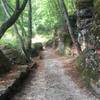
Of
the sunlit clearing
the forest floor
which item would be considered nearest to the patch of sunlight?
the sunlit clearing

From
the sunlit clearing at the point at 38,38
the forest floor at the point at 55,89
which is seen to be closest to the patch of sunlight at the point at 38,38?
the sunlit clearing at the point at 38,38

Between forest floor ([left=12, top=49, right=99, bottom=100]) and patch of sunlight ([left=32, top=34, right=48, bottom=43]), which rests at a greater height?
forest floor ([left=12, top=49, right=99, bottom=100])

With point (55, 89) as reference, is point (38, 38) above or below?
below

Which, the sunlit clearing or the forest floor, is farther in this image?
the sunlit clearing

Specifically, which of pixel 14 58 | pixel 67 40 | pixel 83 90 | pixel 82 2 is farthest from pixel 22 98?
pixel 67 40

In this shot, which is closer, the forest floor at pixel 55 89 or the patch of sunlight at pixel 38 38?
the forest floor at pixel 55 89

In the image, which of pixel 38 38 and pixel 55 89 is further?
pixel 38 38

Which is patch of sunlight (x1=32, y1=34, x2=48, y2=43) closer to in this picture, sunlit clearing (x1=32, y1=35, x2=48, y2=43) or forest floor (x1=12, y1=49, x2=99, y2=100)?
sunlit clearing (x1=32, y1=35, x2=48, y2=43)

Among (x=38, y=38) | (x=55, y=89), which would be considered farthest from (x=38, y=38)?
(x=55, y=89)

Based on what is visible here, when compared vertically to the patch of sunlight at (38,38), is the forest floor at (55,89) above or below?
above

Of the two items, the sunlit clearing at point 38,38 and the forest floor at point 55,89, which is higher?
the forest floor at point 55,89

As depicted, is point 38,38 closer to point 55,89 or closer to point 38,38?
point 38,38

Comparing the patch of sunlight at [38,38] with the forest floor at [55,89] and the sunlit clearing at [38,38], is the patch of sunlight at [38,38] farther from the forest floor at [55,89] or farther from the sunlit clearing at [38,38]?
the forest floor at [55,89]

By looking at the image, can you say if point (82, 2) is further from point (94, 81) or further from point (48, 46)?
point (48, 46)
